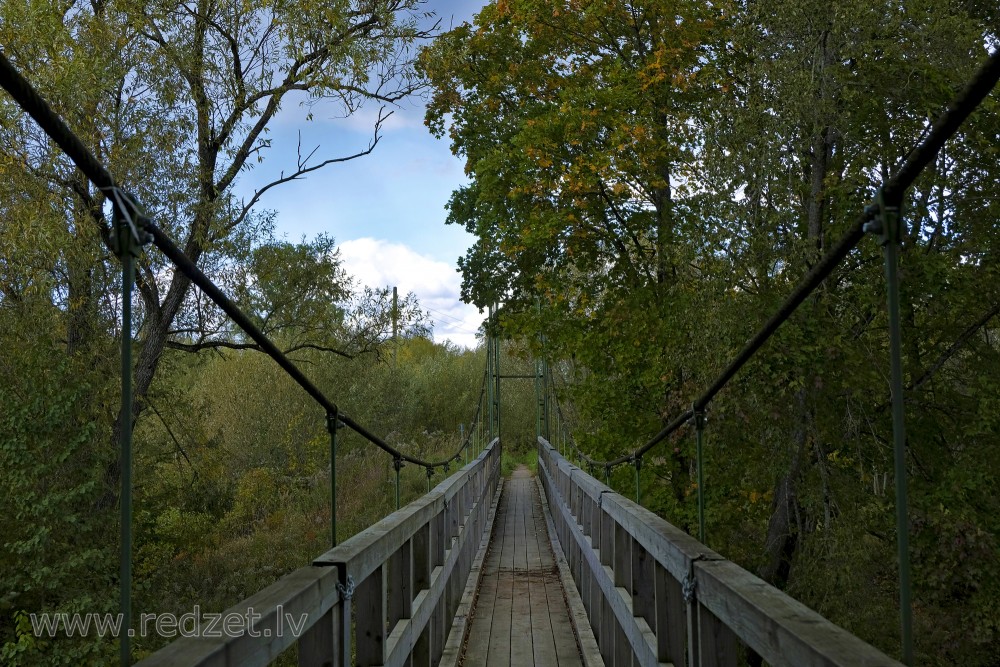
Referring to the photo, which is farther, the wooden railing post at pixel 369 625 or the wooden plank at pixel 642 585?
the wooden plank at pixel 642 585

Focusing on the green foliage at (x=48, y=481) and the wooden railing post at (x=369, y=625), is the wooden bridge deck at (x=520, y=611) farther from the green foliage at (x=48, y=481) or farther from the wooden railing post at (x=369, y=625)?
the green foliage at (x=48, y=481)

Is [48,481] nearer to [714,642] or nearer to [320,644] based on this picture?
[320,644]

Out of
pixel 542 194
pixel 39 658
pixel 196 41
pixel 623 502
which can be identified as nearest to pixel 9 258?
pixel 196 41

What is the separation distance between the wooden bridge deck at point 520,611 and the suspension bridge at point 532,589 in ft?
0.06

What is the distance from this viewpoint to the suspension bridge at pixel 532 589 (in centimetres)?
132

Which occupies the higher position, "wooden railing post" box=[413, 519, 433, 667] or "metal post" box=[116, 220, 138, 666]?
"metal post" box=[116, 220, 138, 666]

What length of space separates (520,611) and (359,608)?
3.16 m

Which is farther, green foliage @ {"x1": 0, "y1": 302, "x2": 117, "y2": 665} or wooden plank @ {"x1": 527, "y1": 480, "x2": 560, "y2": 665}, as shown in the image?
green foliage @ {"x1": 0, "y1": 302, "x2": 117, "y2": 665}

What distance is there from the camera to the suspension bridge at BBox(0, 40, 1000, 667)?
1317mm

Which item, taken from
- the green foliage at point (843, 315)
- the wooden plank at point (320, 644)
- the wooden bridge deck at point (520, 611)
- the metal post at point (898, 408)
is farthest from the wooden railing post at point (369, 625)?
the green foliage at point (843, 315)

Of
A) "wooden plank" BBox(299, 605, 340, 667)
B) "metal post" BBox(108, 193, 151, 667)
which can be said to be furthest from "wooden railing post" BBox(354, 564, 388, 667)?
"metal post" BBox(108, 193, 151, 667)

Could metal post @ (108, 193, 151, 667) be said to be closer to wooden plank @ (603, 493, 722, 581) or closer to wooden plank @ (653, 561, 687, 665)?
wooden plank @ (603, 493, 722, 581)

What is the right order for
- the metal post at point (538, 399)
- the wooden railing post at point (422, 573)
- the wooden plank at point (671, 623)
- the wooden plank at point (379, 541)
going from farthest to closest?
1. the metal post at point (538, 399)
2. the wooden railing post at point (422, 573)
3. the wooden plank at point (671, 623)
4. the wooden plank at point (379, 541)

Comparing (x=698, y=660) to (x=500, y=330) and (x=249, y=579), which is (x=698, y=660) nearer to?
(x=500, y=330)
